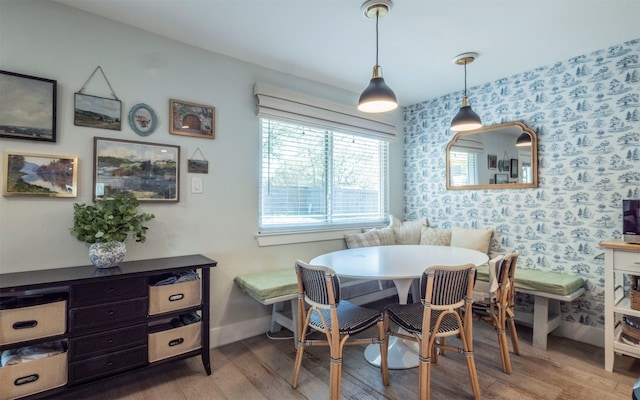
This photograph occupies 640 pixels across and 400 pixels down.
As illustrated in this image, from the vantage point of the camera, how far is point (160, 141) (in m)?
2.48

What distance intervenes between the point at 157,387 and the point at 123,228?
1.05 m

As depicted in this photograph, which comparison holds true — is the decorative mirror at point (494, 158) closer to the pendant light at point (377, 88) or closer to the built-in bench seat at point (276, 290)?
the pendant light at point (377, 88)

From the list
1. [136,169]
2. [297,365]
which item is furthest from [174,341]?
[136,169]

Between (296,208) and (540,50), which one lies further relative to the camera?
(296,208)

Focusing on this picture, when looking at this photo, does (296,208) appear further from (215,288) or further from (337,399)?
(337,399)

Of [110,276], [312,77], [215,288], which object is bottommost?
[215,288]

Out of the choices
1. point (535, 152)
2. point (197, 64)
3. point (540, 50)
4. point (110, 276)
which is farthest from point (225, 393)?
point (540, 50)

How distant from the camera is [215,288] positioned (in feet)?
8.86

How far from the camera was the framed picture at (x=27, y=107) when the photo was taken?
1.91 meters

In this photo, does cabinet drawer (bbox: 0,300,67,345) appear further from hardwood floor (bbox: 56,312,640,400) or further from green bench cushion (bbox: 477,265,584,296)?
green bench cushion (bbox: 477,265,584,296)

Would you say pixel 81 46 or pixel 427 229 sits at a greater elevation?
pixel 81 46

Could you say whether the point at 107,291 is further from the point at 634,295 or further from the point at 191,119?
the point at 634,295

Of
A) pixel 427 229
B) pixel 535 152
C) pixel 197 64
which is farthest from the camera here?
pixel 427 229

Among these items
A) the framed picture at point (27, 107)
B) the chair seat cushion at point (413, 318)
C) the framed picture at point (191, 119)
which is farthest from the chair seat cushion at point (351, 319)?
the framed picture at point (27, 107)
